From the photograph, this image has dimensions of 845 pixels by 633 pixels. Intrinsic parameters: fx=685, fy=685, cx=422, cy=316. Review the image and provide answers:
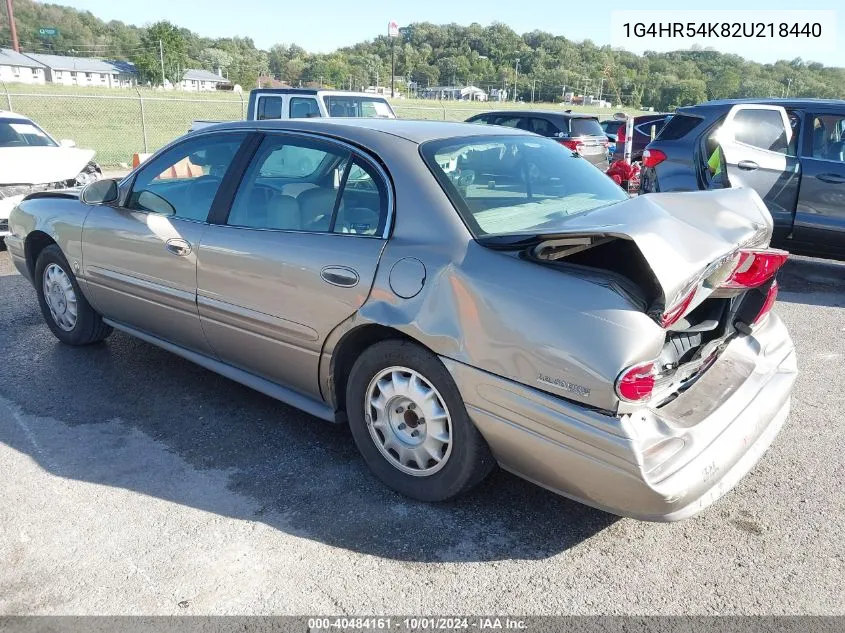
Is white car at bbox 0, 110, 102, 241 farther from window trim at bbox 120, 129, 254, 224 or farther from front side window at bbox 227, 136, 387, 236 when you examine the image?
front side window at bbox 227, 136, 387, 236

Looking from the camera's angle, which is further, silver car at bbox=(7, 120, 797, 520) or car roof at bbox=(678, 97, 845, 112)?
car roof at bbox=(678, 97, 845, 112)

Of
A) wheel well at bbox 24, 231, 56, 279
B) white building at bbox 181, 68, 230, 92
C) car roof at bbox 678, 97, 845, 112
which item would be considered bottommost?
wheel well at bbox 24, 231, 56, 279

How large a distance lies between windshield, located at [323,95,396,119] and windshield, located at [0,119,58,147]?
4.25 m

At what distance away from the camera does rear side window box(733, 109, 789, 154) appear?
6.91 m

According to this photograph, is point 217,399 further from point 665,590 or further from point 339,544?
point 665,590

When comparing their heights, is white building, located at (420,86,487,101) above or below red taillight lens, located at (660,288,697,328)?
above

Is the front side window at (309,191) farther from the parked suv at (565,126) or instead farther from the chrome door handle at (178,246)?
the parked suv at (565,126)

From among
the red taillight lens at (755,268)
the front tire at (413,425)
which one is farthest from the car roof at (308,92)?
the red taillight lens at (755,268)

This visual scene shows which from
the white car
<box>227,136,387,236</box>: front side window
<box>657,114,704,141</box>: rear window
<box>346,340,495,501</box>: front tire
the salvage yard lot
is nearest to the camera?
the salvage yard lot

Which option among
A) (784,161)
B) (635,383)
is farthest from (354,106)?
(635,383)

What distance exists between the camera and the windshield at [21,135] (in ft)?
29.0

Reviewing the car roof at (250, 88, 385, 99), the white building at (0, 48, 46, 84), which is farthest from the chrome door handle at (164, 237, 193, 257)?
the white building at (0, 48, 46, 84)

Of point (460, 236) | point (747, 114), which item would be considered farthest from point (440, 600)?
point (747, 114)

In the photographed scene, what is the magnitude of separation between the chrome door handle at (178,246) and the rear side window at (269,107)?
855cm
